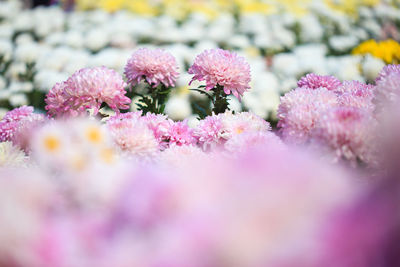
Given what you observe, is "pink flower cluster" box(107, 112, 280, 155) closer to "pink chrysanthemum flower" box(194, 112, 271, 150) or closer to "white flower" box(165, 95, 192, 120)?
"pink chrysanthemum flower" box(194, 112, 271, 150)

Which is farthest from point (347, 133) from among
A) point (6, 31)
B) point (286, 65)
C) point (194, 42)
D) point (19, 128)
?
point (6, 31)

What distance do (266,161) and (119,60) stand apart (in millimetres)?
2050

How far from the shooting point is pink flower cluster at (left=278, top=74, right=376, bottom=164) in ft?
1.31

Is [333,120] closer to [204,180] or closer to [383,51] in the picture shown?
[204,180]

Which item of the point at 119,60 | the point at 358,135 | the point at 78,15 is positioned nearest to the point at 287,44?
the point at 119,60

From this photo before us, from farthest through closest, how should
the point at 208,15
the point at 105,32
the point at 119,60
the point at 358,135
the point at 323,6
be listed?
the point at 323,6, the point at 208,15, the point at 105,32, the point at 119,60, the point at 358,135

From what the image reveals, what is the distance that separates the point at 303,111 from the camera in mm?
524

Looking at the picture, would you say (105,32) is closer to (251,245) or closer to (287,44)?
(287,44)

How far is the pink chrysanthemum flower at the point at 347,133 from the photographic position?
1.29ft

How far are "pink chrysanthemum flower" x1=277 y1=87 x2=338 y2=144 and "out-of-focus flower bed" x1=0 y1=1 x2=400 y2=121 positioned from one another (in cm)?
128

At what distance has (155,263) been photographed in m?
0.19

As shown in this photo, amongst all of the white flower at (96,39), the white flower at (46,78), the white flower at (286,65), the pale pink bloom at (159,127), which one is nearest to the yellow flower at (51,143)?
the pale pink bloom at (159,127)

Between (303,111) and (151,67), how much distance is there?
1.30ft

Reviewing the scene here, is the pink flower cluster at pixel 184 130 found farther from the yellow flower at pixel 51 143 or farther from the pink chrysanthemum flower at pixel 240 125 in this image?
the yellow flower at pixel 51 143
